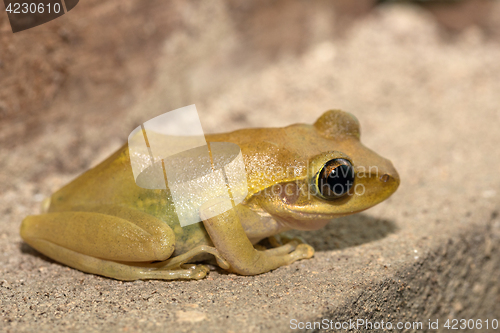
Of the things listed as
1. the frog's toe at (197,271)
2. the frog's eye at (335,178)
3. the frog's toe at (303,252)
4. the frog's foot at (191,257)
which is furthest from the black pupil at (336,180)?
the frog's toe at (197,271)

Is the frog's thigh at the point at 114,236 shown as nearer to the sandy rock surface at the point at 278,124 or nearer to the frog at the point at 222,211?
the frog at the point at 222,211

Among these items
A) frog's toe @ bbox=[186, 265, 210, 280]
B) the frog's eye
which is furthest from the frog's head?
frog's toe @ bbox=[186, 265, 210, 280]

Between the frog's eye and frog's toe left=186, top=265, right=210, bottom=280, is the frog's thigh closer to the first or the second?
frog's toe left=186, top=265, right=210, bottom=280

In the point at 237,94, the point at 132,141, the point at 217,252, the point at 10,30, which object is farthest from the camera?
the point at 237,94

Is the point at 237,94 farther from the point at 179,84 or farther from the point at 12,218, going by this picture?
the point at 12,218

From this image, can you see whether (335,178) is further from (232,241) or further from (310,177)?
(232,241)

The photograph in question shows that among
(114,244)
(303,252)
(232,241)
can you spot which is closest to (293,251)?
(303,252)

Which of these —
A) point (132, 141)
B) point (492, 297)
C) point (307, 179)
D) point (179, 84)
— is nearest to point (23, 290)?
point (132, 141)
